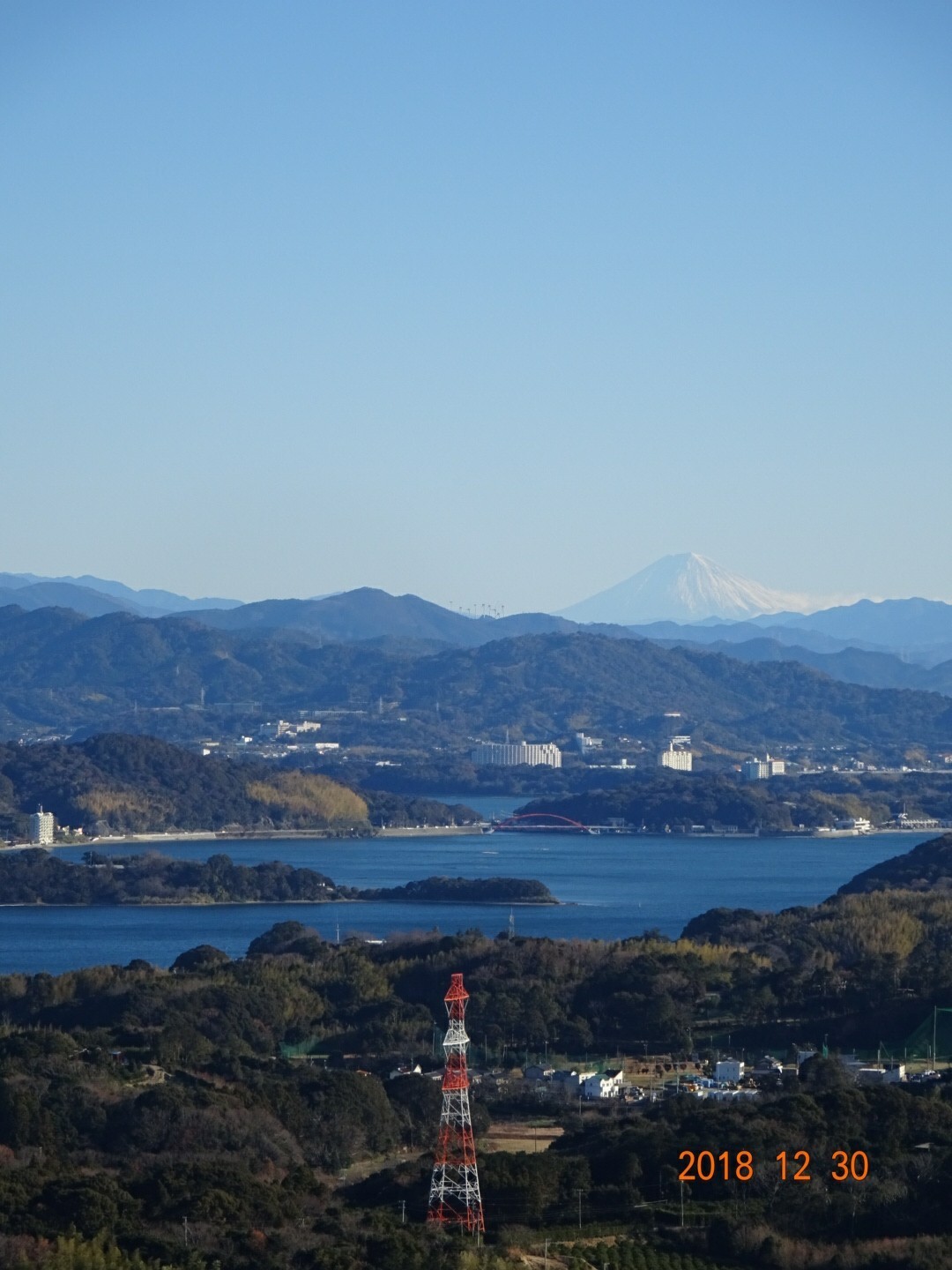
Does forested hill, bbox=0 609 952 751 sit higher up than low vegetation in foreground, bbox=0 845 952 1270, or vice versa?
forested hill, bbox=0 609 952 751

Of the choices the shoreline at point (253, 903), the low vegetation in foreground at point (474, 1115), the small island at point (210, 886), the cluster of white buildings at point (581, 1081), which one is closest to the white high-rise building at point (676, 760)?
the small island at point (210, 886)

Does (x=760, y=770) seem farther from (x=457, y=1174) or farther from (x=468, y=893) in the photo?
(x=457, y=1174)

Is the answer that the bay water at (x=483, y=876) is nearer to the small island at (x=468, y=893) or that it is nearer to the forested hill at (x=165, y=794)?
the small island at (x=468, y=893)

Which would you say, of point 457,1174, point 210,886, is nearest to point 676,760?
point 210,886

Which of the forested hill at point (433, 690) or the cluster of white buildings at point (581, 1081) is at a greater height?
the forested hill at point (433, 690)

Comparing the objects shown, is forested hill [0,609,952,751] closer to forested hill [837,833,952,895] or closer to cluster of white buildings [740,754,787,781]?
cluster of white buildings [740,754,787,781]

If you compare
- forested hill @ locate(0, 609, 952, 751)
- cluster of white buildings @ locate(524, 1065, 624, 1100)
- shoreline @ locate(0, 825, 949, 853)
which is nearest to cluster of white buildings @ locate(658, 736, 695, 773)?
forested hill @ locate(0, 609, 952, 751)

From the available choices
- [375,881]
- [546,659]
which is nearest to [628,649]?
[546,659]
